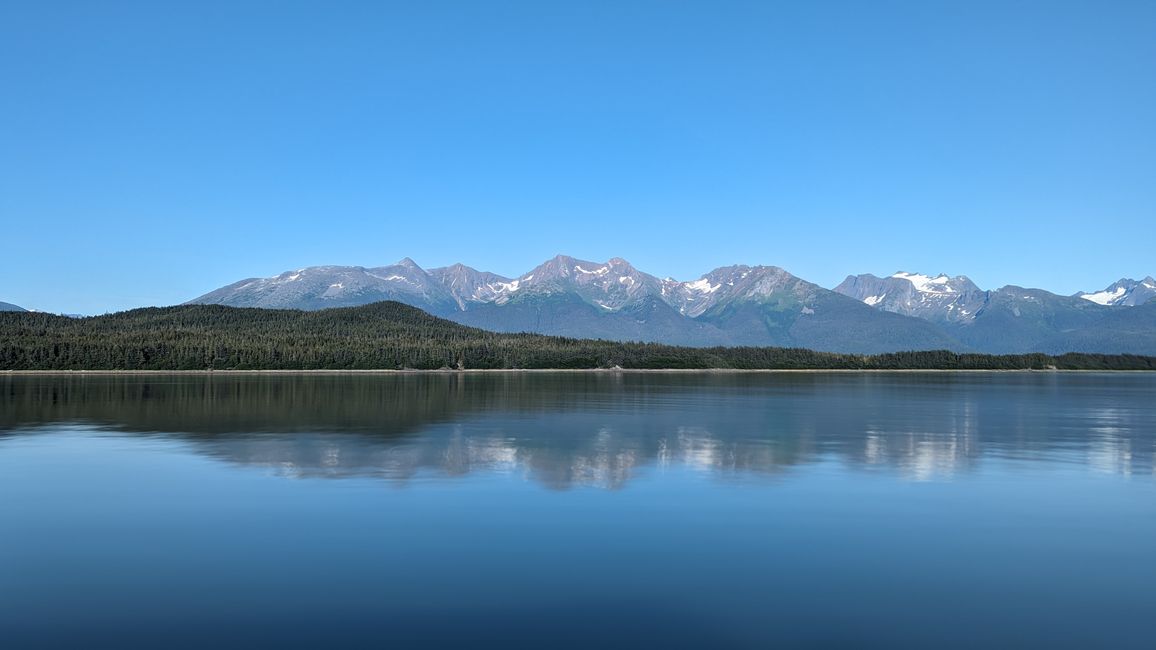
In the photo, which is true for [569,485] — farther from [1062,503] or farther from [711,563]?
[1062,503]

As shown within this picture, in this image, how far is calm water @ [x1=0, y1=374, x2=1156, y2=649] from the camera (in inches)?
752

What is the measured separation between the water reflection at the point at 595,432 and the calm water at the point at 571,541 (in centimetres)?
51

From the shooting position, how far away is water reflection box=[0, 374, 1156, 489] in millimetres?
45062

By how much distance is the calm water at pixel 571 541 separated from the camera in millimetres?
19094

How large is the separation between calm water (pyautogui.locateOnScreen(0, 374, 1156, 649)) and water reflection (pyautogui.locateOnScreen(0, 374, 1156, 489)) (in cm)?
51

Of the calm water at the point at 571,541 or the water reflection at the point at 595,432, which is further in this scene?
the water reflection at the point at 595,432

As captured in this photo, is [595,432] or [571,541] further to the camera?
[595,432]

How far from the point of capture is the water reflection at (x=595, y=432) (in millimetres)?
45062

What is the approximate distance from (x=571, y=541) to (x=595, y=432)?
35.3 m

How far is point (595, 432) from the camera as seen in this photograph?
62.2 metres

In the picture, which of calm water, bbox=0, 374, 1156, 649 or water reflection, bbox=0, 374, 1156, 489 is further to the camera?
water reflection, bbox=0, 374, 1156, 489

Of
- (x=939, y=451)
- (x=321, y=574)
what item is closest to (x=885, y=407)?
(x=939, y=451)

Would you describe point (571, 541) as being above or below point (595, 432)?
below

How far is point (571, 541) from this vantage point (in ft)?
88.4
